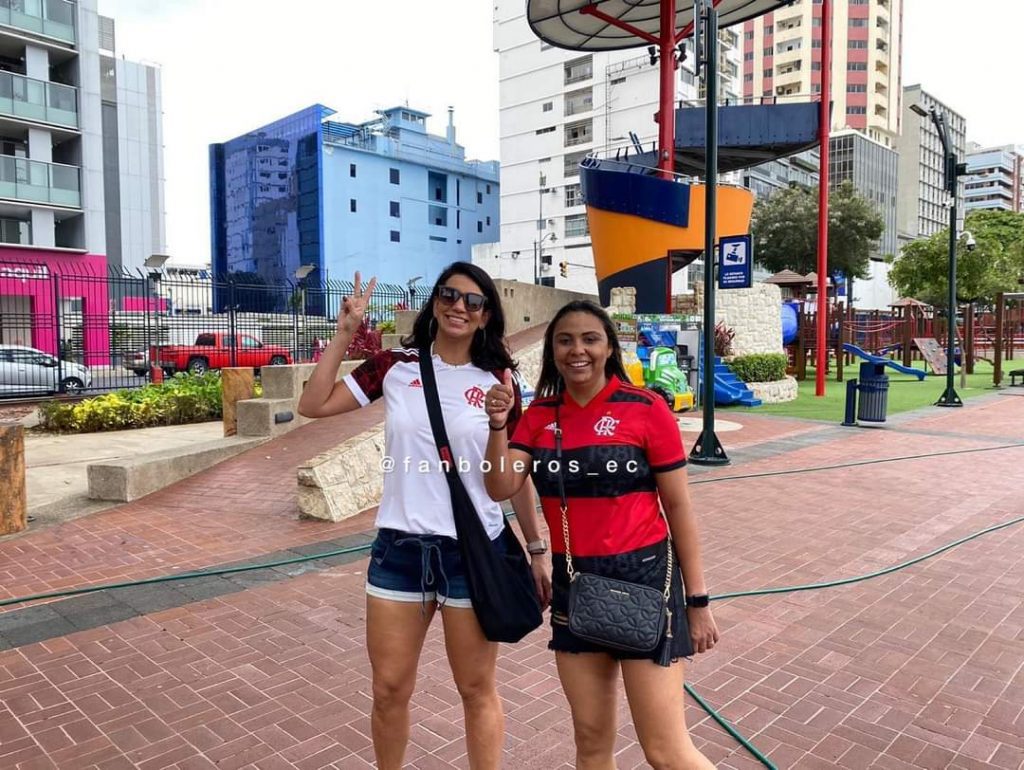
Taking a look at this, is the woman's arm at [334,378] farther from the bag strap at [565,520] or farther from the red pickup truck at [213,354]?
the red pickup truck at [213,354]

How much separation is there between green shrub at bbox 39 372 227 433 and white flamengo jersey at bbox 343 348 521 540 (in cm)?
1124

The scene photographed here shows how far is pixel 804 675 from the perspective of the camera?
384cm

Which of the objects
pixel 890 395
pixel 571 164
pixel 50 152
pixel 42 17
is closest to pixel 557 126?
pixel 571 164

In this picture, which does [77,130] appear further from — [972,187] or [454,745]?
[972,187]

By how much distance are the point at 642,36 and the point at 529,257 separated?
36716mm

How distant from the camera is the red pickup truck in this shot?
2086 cm

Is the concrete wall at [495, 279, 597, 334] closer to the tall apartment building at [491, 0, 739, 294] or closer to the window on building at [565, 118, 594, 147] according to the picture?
the tall apartment building at [491, 0, 739, 294]

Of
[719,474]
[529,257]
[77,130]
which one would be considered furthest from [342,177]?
[719,474]

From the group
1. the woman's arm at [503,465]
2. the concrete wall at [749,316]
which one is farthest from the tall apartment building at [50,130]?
the woman's arm at [503,465]

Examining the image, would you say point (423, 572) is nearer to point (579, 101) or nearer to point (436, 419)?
point (436, 419)

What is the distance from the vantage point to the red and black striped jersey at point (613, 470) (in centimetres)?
218

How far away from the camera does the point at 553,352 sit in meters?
2.36

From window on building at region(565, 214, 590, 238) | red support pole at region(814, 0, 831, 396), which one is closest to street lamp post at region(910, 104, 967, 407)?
red support pole at region(814, 0, 831, 396)

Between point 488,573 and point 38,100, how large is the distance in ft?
109
